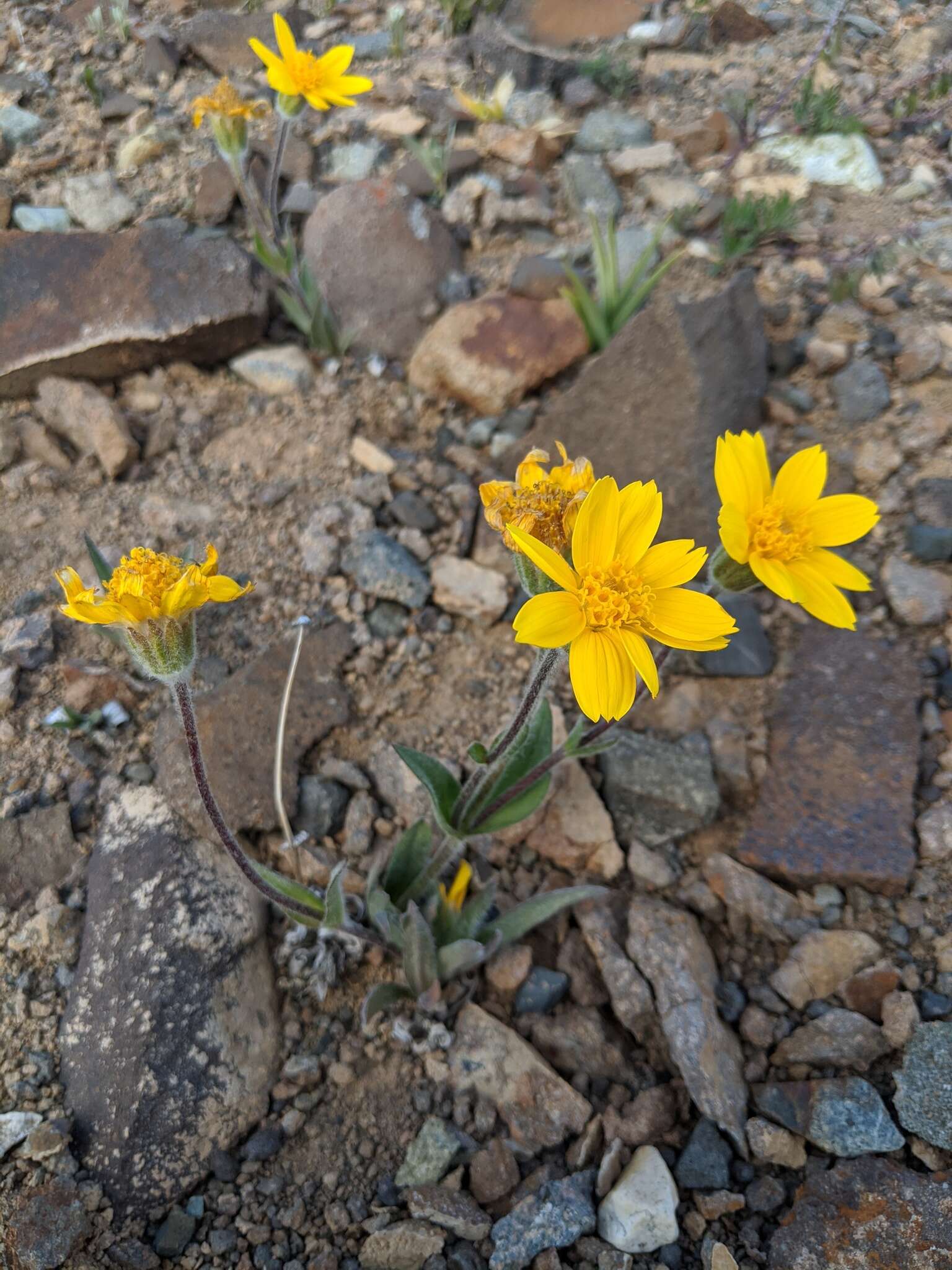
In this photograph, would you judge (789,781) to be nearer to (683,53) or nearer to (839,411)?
(839,411)

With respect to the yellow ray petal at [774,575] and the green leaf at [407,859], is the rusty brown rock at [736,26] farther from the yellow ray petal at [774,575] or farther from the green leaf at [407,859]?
the green leaf at [407,859]

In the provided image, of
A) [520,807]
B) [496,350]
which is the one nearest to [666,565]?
[520,807]

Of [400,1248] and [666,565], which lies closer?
[666,565]

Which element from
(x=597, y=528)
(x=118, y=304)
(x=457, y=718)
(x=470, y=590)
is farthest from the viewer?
(x=118, y=304)

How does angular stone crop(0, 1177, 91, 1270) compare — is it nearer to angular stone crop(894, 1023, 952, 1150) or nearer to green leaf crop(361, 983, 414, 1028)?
green leaf crop(361, 983, 414, 1028)

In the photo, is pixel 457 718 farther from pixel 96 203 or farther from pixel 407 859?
pixel 96 203

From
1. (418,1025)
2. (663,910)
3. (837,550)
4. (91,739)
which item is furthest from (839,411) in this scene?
(91,739)

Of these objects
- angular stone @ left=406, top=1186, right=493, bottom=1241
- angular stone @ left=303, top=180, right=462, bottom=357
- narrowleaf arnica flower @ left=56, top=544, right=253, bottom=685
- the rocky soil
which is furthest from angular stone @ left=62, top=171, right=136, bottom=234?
angular stone @ left=406, top=1186, right=493, bottom=1241

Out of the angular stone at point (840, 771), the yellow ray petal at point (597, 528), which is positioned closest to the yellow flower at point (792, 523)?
the yellow ray petal at point (597, 528)
